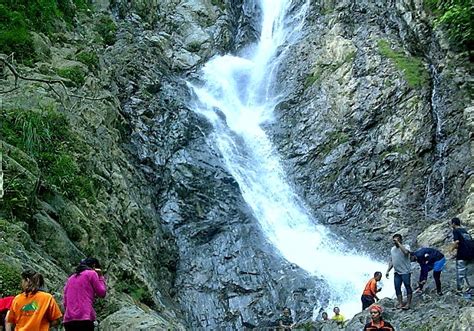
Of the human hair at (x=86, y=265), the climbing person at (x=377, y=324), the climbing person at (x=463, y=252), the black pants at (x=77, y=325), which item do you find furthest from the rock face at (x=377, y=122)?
the black pants at (x=77, y=325)

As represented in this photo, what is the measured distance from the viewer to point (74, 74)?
17.8 m

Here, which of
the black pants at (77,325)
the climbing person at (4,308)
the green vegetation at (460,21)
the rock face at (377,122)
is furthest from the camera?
the rock face at (377,122)

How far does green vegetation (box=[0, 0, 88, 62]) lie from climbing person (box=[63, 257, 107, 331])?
11634 millimetres

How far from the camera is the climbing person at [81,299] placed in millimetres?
6125

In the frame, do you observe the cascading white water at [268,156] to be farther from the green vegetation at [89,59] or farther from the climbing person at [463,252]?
the climbing person at [463,252]

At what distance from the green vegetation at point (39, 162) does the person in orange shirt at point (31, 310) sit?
218cm

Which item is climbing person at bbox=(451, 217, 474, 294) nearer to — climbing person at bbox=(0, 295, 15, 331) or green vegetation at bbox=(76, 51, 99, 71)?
climbing person at bbox=(0, 295, 15, 331)

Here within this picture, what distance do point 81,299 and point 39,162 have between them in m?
6.14

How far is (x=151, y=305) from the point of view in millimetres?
12617

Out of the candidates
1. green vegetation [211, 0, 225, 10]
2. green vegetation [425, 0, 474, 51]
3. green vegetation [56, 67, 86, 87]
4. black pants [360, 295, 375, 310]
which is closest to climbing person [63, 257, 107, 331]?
black pants [360, 295, 375, 310]

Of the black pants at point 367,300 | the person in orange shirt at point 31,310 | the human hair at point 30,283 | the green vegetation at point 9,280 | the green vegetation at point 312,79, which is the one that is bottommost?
the person in orange shirt at point 31,310

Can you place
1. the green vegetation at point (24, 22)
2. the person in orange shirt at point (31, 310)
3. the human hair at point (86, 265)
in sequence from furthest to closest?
the green vegetation at point (24, 22)
the human hair at point (86, 265)
the person in orange shirt at point (31, 310)

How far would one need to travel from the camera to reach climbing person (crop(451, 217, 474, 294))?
393 inches

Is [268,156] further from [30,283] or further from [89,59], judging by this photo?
[30,283]
